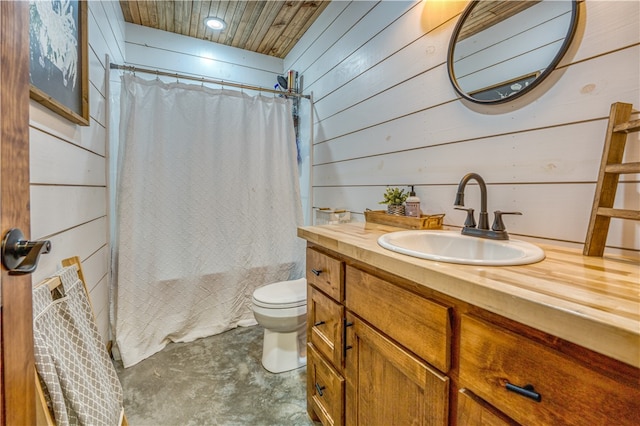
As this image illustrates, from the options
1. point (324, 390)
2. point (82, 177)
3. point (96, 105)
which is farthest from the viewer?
point (96, 105)

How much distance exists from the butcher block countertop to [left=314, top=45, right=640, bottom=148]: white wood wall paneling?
435 mm

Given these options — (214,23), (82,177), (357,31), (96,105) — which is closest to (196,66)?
(214,23)

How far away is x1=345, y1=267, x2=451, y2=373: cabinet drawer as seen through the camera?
67cm

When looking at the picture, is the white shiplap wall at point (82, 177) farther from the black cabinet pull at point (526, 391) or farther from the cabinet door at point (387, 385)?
the black cabinet pull at point (526, 391)

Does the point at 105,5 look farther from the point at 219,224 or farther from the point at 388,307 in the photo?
the point at 388,307

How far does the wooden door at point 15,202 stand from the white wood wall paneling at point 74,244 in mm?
490

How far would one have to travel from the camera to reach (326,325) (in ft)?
3.86

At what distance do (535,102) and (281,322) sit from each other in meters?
1.55

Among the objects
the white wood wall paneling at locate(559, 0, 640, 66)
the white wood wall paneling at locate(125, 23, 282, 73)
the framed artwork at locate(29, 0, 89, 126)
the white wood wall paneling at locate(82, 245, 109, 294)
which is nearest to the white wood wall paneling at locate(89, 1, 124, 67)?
the white wood wall paneling at locate(125, 23, 282, 73)

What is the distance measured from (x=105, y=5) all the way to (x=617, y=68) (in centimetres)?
247

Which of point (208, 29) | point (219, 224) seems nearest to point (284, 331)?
point (219, 224)

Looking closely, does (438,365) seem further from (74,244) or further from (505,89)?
(74,244)

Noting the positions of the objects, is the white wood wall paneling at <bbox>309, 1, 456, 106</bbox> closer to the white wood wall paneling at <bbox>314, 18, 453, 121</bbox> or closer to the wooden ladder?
the white wood wall paneling at <bbox>314, 18, 453, 121</bbox>

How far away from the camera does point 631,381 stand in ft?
1.30
